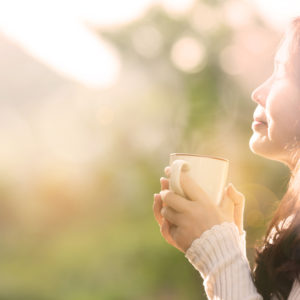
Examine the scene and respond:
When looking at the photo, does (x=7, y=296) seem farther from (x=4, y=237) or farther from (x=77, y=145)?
(x=77, y=145)

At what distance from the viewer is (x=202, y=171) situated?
1.21 m

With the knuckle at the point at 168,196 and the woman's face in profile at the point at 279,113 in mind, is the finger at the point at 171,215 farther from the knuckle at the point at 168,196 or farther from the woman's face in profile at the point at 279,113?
the woman's face in profile at the point at 279,113

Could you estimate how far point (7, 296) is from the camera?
21.2 feet

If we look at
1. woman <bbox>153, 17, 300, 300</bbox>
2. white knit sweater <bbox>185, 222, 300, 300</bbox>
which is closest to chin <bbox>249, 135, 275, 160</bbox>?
woman <bbox>153, 17, 300, 300</bbox>

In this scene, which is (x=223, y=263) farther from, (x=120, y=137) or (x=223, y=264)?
(x=120, y=137)

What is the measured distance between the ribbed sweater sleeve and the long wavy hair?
0.18ft

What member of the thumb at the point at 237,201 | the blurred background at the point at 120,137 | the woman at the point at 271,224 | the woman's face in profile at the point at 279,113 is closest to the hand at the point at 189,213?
the woman at the point at 271,224

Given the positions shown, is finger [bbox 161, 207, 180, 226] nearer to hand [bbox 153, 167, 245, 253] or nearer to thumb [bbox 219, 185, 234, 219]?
hand [bbox 153, 167, 245, 253]

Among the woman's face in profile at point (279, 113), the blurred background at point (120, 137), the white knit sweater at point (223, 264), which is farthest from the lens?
the blurred background at point (120, 137)

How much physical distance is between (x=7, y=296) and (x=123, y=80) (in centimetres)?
583

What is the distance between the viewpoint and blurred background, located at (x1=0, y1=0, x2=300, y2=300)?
7.42m

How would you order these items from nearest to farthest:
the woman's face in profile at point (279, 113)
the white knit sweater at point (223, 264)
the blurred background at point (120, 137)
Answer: the white knit sweater at point (223, 264)
the woman's face in profile at point (279, 113)
the blurred background at point (120, 137)

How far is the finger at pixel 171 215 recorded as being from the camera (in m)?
1.21

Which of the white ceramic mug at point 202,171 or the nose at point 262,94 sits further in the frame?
the nose at point 262,94
